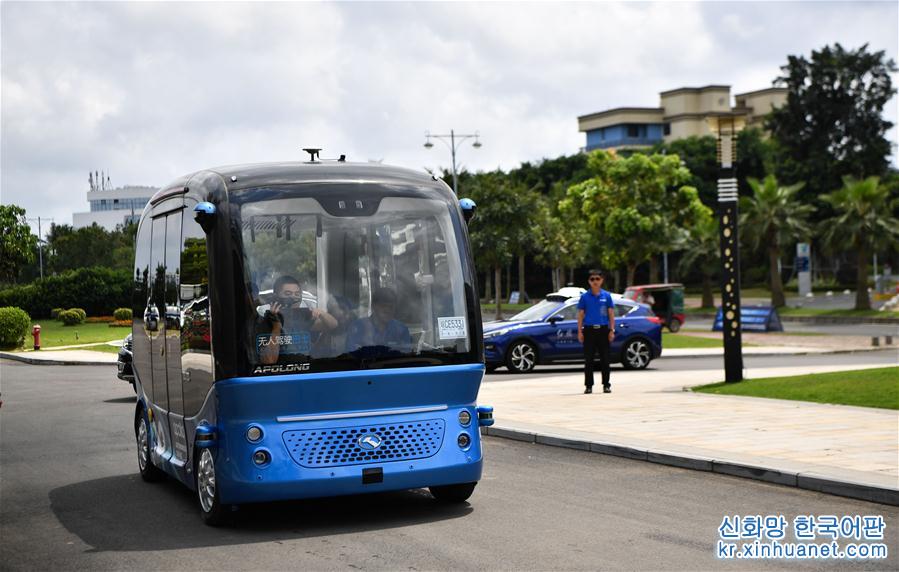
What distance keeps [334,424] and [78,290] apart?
4852cm

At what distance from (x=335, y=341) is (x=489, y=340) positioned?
53.5 feet

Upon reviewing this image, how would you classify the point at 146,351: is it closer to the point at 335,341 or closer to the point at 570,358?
Answer: the point at 335,341

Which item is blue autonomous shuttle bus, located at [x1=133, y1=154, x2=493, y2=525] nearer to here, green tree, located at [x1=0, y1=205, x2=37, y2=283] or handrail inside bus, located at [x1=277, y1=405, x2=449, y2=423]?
handrail inside bus, located at [x1=277, y1=405, x2=449, y2=423]

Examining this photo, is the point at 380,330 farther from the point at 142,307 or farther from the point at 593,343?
the point at 593,343

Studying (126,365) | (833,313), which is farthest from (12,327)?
(833,313)

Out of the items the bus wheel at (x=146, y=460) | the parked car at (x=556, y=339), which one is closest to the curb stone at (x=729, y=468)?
the bus wheel at (x=146, y=460)

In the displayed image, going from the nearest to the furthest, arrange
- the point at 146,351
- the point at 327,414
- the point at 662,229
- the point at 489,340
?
the point at 327,414
the point at 146,351
the point at 489,340
the point at 662,229

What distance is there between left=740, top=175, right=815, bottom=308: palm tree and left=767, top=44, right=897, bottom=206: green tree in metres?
20.1

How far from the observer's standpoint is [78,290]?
54.2 m

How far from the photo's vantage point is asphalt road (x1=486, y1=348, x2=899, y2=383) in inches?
960

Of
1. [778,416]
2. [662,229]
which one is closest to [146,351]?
[778,416]

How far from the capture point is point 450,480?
28.9 feet

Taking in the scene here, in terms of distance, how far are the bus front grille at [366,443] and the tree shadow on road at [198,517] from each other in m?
0.48

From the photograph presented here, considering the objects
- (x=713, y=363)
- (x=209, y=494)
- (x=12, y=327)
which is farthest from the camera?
(x=12, y=327)
